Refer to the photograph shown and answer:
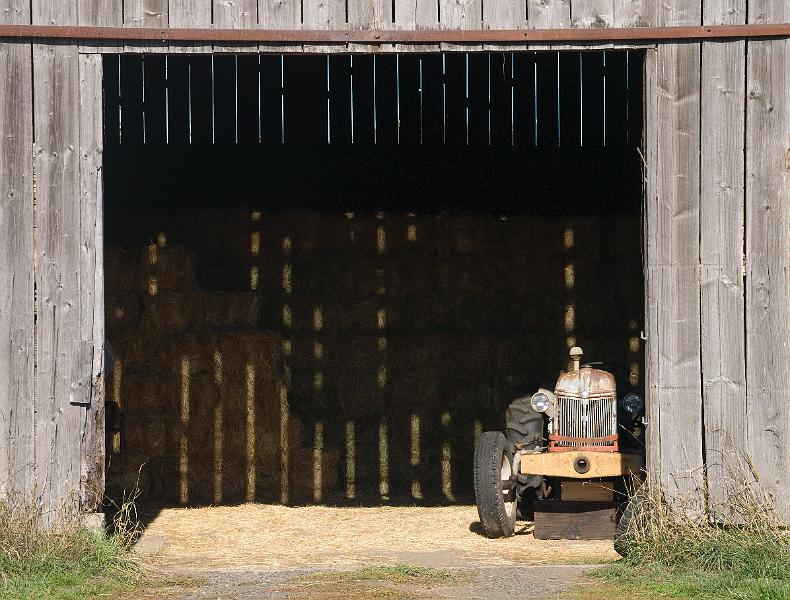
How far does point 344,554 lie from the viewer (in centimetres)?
952

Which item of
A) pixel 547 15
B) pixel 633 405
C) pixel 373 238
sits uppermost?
pixel 547 15

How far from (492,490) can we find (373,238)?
3973mm

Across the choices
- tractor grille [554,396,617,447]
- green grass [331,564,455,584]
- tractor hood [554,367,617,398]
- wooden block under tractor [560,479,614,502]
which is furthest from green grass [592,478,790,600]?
tractor hood [554,367,617,398]

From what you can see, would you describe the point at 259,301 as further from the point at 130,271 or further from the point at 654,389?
the point at 654,389

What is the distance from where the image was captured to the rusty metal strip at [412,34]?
858 centimetres

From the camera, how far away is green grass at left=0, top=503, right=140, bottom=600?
7.80m

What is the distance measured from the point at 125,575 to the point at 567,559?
10.3ft

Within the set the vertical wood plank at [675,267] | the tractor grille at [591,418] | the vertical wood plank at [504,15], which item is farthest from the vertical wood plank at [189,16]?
the tractor grille at [591,418]

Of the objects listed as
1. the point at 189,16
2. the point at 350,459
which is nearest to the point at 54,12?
the point at 189,16

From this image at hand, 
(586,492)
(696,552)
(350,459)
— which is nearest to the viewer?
(696,552)

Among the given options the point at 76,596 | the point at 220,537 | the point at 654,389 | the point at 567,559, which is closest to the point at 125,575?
the point at 76,596

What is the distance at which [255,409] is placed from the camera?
41.5 feet

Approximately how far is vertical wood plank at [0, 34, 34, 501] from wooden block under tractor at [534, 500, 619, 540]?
4057 mm

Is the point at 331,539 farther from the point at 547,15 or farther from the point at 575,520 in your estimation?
the point at 547,15
